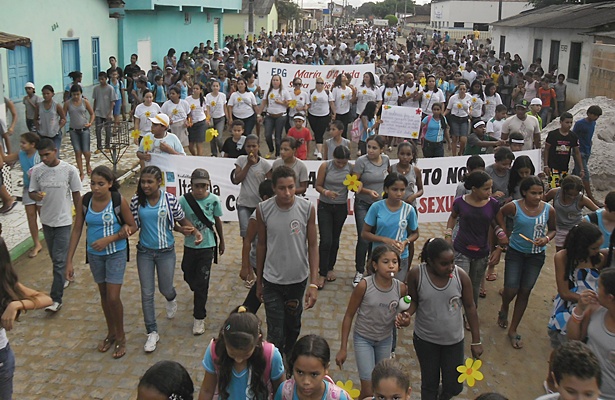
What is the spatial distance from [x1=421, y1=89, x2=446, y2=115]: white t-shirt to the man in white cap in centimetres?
666

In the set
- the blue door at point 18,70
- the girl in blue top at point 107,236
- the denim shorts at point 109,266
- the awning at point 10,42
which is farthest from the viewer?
the blue door at point 18,70

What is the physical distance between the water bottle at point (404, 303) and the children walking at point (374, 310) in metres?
0.03

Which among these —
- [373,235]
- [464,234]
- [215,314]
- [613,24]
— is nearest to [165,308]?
[215,314]

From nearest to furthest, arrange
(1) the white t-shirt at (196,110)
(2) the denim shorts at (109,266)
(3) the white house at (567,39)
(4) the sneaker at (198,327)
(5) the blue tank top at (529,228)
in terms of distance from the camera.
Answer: (2) the denim shorts at (109,266) → (5) the blue tank top at (529,228) → (4) the sneaker at (198,327) → (1) the white t-shirt at (196,110) → (3) the white house at (567,39)

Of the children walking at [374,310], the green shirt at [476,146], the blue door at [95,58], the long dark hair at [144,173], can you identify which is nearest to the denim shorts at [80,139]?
the long dark hair at [144,173]

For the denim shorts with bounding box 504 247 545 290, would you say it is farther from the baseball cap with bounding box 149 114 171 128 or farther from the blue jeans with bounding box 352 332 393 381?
the baseball cap with bounding box 149 114 171 128

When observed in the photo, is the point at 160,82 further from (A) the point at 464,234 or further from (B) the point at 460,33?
(B) the point at 460,33

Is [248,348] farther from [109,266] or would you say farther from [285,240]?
[109,266]

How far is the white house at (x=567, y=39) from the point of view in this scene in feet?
64.8

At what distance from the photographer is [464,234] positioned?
235 inches

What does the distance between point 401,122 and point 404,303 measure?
8.06 m

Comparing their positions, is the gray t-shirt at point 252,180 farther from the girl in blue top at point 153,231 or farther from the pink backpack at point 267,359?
the pink backpack at point 267,359

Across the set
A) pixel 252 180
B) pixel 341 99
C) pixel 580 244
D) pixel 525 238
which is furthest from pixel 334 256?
pixel 341 99

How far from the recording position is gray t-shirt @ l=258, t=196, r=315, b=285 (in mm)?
4977
